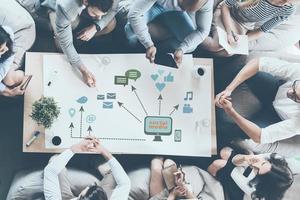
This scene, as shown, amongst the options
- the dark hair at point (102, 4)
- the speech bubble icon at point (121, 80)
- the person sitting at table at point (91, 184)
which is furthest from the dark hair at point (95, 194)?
the dark hair at point (102, 4)

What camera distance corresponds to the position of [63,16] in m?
1.40

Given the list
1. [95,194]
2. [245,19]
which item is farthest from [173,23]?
[95,194]

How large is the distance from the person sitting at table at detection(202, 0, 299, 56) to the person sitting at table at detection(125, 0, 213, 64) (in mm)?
40

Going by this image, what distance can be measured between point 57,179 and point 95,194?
0.12 m

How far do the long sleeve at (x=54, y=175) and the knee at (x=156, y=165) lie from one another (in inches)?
9.7

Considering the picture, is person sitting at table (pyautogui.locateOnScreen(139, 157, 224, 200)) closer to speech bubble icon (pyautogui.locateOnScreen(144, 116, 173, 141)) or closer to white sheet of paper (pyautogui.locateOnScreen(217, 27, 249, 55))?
speech bubble icon (pyautogui.locateOnScreen(144, 116, 173, 141))

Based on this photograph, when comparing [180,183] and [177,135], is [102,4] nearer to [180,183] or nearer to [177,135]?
[177,135]

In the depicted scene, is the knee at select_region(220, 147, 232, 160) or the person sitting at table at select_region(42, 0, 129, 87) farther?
the knee at select_region(220, 147, 232, 160)

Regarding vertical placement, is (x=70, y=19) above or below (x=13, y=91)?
above

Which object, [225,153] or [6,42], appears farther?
[225,153]

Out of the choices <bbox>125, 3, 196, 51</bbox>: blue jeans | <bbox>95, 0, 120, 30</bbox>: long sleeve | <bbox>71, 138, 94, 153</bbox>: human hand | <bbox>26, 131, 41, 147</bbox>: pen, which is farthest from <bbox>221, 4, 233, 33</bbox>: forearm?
<bbox>26, 131, 41, 147</bbox>: pen

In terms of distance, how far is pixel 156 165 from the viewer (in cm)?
146

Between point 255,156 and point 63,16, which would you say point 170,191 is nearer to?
point 255,156

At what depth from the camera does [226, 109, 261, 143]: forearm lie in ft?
4.88
